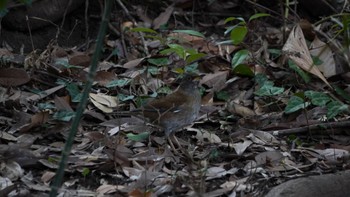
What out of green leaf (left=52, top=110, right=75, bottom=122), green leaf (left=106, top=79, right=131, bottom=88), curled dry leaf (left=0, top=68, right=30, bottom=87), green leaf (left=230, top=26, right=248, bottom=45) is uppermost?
green leaf (left=230, top=26, right=248, bottom=45)

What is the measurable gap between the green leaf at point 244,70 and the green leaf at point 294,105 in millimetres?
678

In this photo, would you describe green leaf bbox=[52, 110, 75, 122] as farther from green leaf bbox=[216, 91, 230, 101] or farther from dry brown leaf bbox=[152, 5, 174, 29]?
→ dry brown leaf bbox=[152, 5, 174, 29]

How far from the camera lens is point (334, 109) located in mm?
4887

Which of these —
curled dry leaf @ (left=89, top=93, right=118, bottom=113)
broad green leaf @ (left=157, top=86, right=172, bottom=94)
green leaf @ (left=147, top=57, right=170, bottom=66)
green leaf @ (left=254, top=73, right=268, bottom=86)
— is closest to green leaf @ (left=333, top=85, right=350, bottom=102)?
green leaf @ (left=254, top=73, right=268, bottom=86)

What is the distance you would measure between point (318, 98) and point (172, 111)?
125 cm

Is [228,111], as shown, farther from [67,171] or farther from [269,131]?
[67,171]

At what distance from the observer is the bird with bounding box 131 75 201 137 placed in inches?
A: 179

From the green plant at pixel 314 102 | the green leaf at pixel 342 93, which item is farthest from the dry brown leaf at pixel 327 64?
the green plant at pixel 314 102

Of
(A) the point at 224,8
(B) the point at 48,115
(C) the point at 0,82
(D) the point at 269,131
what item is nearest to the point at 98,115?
(B) the point at 48,115

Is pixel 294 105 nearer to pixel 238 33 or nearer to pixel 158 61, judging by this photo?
pixel 238 33

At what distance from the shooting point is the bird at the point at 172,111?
4.55 m

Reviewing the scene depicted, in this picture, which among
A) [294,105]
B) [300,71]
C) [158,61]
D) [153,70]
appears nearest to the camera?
[294,105]

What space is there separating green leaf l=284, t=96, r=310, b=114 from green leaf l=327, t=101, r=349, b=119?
0.64 ft

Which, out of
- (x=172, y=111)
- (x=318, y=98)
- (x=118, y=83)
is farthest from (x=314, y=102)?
(x=118, y=83)
